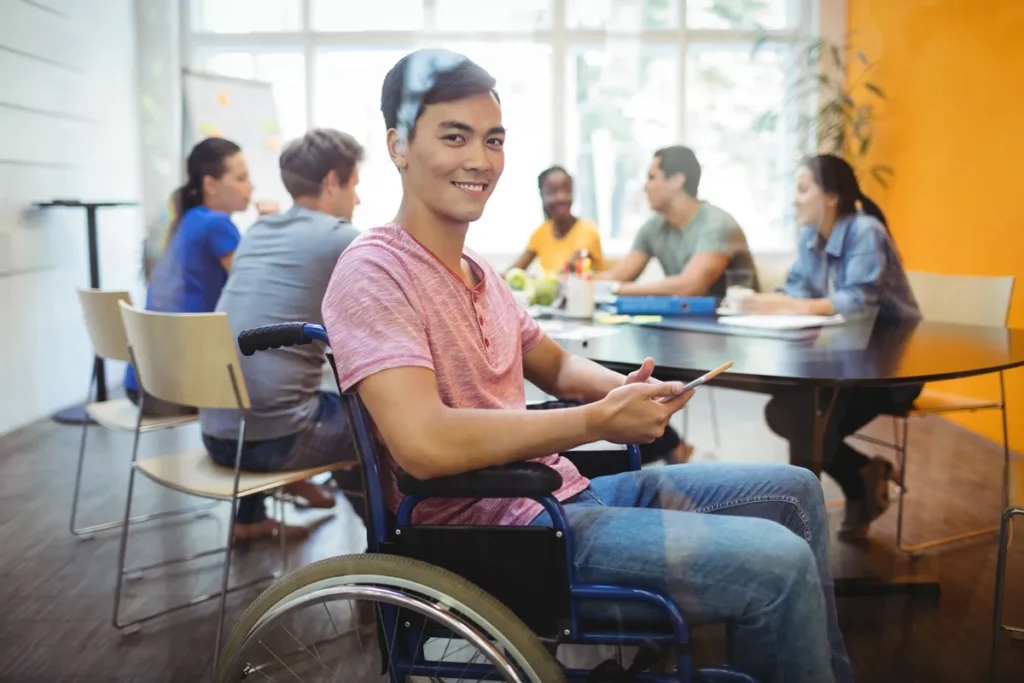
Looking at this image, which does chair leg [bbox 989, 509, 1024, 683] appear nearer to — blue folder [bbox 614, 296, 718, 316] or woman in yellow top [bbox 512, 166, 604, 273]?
blue folder [bbox 614, 296, 718, 316]

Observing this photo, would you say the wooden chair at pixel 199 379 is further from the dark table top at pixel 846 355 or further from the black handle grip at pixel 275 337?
the dark table top at pixel 846 355

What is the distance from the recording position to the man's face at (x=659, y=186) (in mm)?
1503

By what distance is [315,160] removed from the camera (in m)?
1.34

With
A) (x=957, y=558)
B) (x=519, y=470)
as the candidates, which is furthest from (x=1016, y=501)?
(x=519, y=470)

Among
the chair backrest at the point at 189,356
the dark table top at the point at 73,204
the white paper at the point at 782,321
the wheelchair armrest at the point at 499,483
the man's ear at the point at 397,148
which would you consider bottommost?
the wheelchair armrest at the point at 499,483

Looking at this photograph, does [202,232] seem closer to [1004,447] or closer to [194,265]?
[194,265]

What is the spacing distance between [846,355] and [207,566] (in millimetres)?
1348

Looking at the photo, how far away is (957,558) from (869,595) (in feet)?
0.69

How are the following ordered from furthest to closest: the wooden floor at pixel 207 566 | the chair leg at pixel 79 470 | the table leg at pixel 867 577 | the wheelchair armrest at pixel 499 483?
1. the chair leg at pixel 79 470
2. the wooden floor at pixel 207 566
3. the table leg at pixel 867 577
4. the wheelchair armrest at pixel 499 483

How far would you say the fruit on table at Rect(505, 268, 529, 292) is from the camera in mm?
1412

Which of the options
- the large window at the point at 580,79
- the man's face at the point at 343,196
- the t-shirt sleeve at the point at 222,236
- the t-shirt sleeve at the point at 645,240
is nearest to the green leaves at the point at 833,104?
the large window at the point at 580,79

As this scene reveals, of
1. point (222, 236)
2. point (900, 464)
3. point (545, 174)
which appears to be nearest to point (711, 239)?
point (545, 174)

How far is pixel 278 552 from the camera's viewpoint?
6.26 feet

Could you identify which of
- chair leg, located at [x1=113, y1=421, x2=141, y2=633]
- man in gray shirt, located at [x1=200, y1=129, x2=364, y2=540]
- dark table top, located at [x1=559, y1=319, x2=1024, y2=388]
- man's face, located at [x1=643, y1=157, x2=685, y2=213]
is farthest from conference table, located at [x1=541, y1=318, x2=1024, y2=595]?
chair leg, located at [x1=113, y1=421, x2=141, y2=633]
